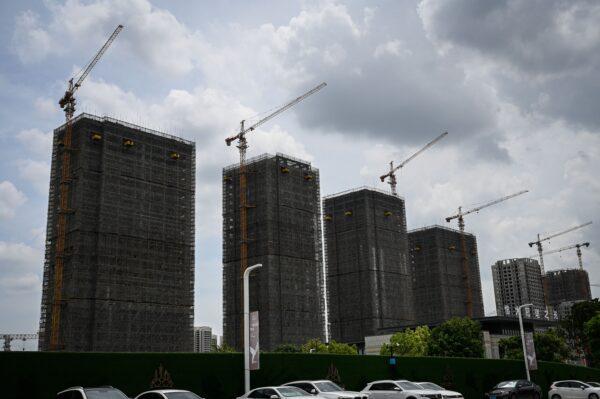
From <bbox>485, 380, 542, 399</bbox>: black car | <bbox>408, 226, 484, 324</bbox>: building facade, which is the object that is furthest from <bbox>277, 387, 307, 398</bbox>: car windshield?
<bbox>408, 226, 484, 324</bbox>: building facade

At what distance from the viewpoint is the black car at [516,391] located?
40438 mm

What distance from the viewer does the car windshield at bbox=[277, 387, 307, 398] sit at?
27.4m

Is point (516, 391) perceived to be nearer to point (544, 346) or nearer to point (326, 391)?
point (326, 391)

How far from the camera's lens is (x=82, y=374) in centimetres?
2750

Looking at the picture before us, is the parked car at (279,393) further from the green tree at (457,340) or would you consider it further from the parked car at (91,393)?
the green tree at (457,340)

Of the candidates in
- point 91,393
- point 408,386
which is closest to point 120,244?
point 408,386

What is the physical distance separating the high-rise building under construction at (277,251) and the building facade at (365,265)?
61.3ft

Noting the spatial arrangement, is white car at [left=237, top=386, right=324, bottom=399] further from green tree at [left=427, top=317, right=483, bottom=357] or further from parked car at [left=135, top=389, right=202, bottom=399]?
green tree at [left=427, top=317, right=483, bottom=357]

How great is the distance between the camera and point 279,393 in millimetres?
27156

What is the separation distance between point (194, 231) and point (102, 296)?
23.0m

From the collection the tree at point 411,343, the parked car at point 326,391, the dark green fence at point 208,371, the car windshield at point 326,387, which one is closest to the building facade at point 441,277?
the tree at point 411,343

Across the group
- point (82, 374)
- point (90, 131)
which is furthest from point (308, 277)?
point (82, 374)

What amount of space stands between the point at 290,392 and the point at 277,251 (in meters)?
106

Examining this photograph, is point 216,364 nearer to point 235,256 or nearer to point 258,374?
point 258,374
